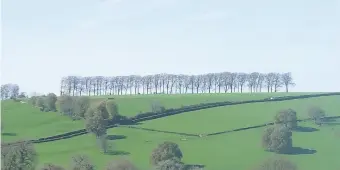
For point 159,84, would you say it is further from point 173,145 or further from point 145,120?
point 173,145

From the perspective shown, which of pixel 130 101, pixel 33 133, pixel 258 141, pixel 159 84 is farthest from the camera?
pixel 159 84

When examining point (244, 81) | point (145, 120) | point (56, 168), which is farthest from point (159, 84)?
point (56, 168)

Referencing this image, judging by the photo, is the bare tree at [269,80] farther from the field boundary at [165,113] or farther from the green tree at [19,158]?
the green tree at [19,158]

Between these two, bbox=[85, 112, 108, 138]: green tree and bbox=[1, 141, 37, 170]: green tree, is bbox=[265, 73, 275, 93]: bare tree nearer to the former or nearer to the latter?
bbox=[85, 112, 108, 138]: green tree

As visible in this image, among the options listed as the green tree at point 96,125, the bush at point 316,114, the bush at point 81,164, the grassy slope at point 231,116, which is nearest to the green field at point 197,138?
the grassy slope at point 231,116

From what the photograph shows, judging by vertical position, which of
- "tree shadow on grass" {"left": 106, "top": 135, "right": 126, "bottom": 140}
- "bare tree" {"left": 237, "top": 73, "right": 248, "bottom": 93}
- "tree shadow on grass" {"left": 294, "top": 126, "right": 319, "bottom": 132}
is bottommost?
"tree shadow on grass" {"left": 106, "top": 135, "right": 126, "bottom": 140}

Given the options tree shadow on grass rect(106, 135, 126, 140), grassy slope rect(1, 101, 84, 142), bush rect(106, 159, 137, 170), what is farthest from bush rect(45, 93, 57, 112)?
bush rect(106, 159, 137, 170)

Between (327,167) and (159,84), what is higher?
(159,84)
